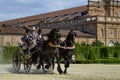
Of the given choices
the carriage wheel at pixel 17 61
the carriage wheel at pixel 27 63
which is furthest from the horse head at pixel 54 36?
the carriage wheel at pixel 17 61

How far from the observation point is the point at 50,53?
47.0ft

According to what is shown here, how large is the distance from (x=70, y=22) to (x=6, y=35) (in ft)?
56.8

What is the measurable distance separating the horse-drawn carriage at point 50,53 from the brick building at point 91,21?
48518 millimetres

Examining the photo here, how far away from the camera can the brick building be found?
6694 centimetres

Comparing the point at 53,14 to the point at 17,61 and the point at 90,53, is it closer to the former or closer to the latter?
the point at 90,53

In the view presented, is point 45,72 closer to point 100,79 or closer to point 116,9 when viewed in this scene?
point 100,79

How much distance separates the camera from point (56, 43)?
14.1 metres

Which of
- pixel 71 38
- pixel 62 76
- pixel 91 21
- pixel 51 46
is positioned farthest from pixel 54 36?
pixel 91 21

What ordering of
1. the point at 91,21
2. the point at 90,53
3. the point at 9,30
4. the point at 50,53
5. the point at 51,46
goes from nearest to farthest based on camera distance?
1. the point at 51,46
2. the point at 50,53
3. the point at 90,53
4. the point at 9,30
5. the point at 91,21

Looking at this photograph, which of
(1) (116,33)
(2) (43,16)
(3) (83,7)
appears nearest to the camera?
(1) (116,33)

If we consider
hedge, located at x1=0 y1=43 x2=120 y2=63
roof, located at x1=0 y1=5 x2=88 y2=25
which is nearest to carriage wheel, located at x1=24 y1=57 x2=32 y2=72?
hedge, located at x1=0 y1=43 x2=120 y2=63

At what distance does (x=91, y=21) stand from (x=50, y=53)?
176 feet

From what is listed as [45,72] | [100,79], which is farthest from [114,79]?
[45,72]

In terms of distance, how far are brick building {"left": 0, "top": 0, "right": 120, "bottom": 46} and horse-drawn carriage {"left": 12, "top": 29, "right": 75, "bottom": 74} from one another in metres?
48.5
